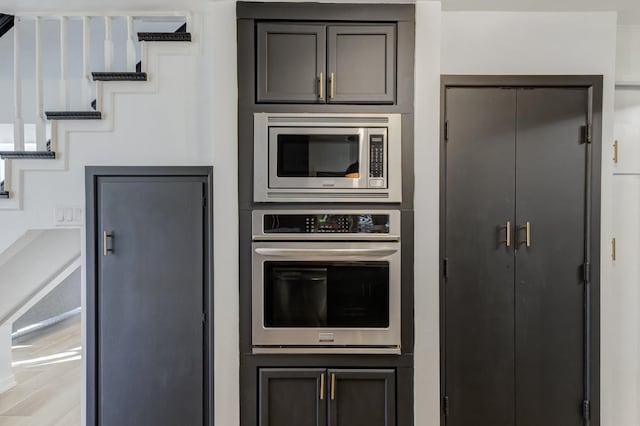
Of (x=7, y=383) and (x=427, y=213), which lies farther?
(x=7, y=383)

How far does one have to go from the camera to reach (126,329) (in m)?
2.25

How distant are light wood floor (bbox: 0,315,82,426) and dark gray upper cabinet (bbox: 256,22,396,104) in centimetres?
264

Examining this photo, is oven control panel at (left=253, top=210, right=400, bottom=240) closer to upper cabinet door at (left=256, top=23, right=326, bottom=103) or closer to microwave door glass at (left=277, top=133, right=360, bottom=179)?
microwave door glass at (left=277, top=133, right=360, bottom=179)

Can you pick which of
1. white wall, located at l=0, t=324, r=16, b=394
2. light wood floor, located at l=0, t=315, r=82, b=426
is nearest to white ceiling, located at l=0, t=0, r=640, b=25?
white wall, located at l=0, t=324, r=16, b=394

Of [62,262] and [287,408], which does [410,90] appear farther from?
[62,262]

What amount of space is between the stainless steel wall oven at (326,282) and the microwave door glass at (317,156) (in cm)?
21

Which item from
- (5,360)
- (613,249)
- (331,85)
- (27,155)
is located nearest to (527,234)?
(613,249)

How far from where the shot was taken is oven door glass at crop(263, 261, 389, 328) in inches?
83.2

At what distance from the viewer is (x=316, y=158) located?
6.93 feet

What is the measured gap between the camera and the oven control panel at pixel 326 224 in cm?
211

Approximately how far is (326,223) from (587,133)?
158cm

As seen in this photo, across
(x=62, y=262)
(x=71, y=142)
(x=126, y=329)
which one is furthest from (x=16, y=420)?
(x=71, y=142)

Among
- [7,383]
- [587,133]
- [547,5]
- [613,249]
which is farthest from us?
[7,383]

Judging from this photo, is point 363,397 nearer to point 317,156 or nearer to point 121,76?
point 317,156
